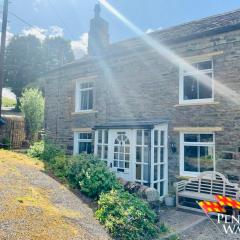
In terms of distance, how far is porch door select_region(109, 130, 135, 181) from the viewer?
11.1 meters

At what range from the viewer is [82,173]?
9.53m

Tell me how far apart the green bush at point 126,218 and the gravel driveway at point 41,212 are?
0.29 meters

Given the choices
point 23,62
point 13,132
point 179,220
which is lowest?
point 179,220

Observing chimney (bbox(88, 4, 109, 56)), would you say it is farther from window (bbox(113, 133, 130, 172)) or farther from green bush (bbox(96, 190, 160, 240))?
green bush (bbox(96, 190, 160, 240))

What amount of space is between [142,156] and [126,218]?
4391 millimetres

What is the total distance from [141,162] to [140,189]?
2.20 m

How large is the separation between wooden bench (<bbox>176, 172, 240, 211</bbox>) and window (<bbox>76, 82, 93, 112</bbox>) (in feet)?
23.9

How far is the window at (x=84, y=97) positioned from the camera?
50.2 ft

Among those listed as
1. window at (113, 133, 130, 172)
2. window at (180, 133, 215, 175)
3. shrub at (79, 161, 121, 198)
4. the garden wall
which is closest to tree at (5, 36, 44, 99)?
the garden wall

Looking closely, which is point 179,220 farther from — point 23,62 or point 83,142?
point 23,62

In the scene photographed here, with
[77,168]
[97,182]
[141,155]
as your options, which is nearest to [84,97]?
[141,155]

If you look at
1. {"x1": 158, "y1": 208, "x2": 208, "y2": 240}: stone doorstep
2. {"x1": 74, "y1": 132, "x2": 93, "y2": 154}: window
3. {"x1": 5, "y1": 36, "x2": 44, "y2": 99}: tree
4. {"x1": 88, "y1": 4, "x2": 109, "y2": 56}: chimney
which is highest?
{"x1": 5, "y1": 36, "x2": 44, "y2": 99}: tree

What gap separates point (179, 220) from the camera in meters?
8.53

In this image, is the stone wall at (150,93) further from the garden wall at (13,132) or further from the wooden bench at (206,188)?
the garden wall at (13,132)
